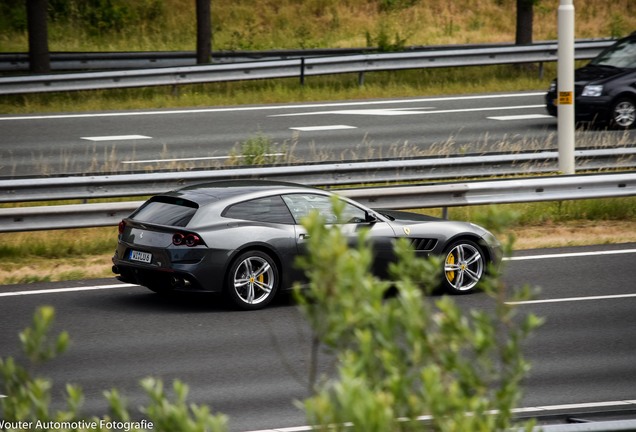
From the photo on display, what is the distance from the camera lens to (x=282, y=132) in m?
22.4

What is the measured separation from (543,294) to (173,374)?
4.75 meters

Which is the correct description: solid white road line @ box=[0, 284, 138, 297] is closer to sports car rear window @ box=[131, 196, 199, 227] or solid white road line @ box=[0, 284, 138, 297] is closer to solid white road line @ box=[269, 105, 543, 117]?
sports car rear window @ box=[131, 196, 199, 227]

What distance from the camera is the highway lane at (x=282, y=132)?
19542 mm

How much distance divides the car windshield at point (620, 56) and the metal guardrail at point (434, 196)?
8321mm

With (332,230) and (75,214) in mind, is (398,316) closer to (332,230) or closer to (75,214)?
(332,230)

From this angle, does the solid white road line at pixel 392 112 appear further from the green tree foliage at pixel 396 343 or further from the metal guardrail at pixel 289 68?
the green tree foliage at pixel 396 343

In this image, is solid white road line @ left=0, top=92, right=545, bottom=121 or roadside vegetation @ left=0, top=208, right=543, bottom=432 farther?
solid white road line @ left=0, top=92, right=545, bottom=121

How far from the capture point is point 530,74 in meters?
29.9

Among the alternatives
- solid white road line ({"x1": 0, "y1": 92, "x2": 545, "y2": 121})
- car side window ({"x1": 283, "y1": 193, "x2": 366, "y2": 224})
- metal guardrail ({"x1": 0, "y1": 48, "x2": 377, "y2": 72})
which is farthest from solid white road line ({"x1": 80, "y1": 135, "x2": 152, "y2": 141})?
car side window ({"x1": 283, "y1": 193, "x2": 366, "y2": 224})

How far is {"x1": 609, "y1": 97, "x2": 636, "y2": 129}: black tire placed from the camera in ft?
73.4

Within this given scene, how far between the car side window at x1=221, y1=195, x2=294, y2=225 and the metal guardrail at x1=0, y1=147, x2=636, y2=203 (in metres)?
3.73

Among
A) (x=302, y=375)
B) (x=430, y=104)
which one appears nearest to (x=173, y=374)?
(x=302, y=375)

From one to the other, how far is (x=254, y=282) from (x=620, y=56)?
14.8 metres

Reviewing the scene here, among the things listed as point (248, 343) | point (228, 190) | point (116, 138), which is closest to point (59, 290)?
point (228, 190)
